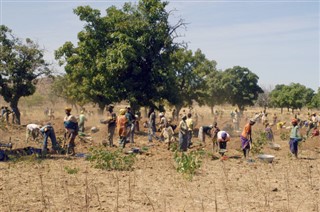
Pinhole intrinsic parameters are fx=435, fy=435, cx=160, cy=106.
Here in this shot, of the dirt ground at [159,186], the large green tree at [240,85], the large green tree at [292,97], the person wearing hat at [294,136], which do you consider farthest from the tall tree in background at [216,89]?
the dirt ground at [159,186]

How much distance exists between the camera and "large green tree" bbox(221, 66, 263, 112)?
63.6m

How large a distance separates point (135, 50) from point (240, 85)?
141 ft

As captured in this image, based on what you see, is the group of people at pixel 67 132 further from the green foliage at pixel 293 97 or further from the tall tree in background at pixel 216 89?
the green foliage at pixel 293 97

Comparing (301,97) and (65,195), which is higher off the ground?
(301,97)

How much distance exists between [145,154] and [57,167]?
391cm

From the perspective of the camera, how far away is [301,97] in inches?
2753

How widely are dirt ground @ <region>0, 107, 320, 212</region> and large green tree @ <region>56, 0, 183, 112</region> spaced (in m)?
10.6

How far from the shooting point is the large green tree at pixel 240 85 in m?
63.6

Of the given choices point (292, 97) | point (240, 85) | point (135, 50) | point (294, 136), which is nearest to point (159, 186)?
point (294, 136)

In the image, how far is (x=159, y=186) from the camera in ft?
32.7

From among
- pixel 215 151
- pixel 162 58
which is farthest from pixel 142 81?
pixel 215 151

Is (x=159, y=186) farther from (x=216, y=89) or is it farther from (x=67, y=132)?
(x=216, y=89)

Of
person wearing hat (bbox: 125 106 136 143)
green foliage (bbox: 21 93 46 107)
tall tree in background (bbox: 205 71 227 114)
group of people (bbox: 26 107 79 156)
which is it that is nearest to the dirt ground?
group of people (bbox: 26 107 79 156)

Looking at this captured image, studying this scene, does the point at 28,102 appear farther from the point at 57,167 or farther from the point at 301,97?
the point at 57,167
